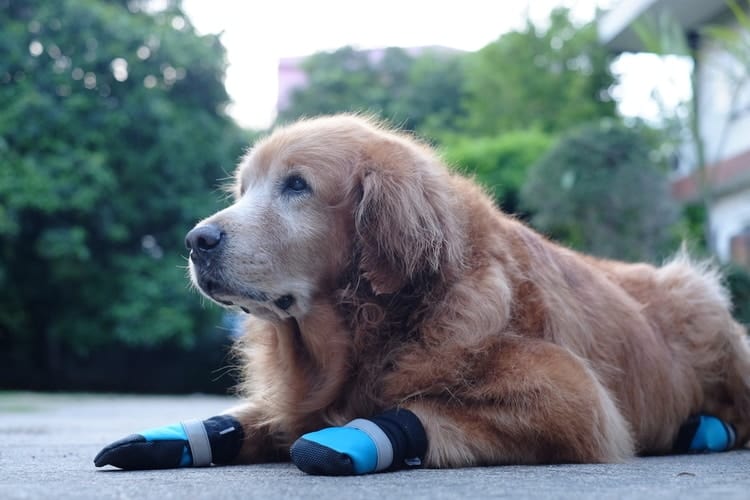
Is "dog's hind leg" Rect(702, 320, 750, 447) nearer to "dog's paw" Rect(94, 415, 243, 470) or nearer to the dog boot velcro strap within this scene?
the dog boot velcro strap

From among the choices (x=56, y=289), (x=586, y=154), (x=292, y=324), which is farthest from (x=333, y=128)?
(x=56, y=289)

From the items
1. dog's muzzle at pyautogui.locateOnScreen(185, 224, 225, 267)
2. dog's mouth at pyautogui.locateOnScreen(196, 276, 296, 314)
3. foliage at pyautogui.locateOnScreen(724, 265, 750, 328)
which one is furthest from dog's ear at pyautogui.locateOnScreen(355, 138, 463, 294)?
foliage at pyautogui.locateOnScreen(724, 265, 750, 328)

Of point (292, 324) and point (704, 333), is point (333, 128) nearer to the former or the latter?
point (292, 324)

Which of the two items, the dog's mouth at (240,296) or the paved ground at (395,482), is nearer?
the paved ground at (395,482)

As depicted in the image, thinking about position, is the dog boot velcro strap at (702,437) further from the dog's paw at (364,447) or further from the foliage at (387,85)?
the foliage at (387,85)

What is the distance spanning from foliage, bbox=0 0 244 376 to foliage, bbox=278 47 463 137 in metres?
13.8

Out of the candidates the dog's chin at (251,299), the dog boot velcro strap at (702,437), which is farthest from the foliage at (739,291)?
the dog's chin at (251,299)

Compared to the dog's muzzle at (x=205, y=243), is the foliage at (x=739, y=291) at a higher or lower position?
lower

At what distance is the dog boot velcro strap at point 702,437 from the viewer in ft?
13.7

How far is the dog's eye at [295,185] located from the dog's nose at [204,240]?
1.32ft

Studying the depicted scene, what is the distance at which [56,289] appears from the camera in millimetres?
19297

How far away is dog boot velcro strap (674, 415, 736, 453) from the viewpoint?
13.7ft

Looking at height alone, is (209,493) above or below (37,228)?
below

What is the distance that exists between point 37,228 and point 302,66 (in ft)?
69.7
